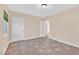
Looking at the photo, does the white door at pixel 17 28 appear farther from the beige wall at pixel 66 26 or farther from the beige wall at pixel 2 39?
the beige wall at pixel 66 26

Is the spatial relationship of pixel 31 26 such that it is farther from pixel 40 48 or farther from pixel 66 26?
pixel 66 26

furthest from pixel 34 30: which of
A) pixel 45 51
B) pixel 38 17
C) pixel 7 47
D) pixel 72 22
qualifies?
pixel 72 22

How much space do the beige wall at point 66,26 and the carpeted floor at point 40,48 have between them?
0.30ft

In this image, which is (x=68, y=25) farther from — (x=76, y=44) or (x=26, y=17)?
(x=26, y=17)

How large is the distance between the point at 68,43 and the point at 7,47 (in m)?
0.87

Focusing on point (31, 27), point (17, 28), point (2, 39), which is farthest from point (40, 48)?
point (2, 39)

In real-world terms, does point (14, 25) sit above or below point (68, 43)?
above

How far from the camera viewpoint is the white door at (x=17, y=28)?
5.27ft

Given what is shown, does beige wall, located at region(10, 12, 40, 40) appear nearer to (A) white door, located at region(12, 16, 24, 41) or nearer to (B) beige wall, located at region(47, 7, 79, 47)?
(A) white door, located at region(12, 16, 24, 41)

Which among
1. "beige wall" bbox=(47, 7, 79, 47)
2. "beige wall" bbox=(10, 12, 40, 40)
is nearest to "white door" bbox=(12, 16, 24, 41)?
"beige wall" bbox=(10, 12, 40, 40)

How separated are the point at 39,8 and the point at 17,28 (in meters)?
0.43

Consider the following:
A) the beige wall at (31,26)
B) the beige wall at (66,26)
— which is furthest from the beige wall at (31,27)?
the beige wall at (66,26)

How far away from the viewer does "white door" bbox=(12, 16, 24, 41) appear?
1607mm
